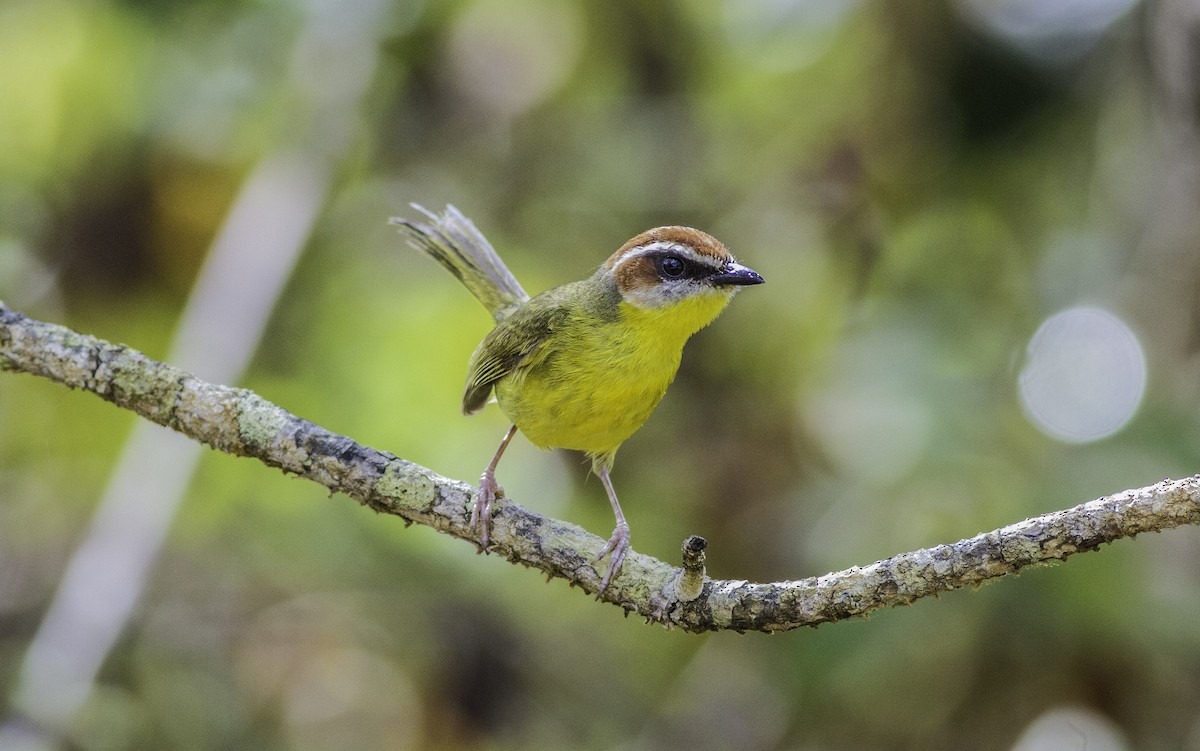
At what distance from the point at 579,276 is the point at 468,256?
4.37 feet

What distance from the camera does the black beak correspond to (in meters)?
4.05

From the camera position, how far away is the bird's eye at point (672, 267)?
420cm

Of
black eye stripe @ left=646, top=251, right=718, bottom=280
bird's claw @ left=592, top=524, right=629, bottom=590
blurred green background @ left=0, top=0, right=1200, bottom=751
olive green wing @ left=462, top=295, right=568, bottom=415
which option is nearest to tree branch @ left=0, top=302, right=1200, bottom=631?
bird's claw @ left=592, top=524, right=629, bottom=590

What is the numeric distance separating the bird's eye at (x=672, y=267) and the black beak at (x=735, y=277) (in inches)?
5.0

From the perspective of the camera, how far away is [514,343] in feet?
14.3

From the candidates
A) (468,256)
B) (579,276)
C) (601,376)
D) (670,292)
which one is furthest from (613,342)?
(579,276)

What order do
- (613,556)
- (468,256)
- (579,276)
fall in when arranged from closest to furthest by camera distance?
1. (613,556)
2. (468,256)
3. (579,276)

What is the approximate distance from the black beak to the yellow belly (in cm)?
8

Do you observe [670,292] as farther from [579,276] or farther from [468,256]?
[579,276]

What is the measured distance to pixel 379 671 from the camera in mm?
6160

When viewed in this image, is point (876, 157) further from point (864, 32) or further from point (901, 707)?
point (901, 707)

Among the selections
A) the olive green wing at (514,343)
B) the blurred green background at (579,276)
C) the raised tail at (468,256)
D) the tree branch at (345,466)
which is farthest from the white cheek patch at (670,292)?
the blurred green background at (579,276)

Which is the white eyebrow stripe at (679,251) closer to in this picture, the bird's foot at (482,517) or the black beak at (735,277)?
the black beak at (735,277)

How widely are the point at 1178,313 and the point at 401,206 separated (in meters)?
4.52
